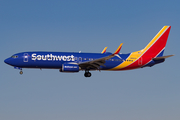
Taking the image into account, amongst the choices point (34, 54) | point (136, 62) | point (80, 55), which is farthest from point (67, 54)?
point (136, 62)

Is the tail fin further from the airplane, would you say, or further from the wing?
the wing

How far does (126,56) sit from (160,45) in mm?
8931

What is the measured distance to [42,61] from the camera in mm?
60594

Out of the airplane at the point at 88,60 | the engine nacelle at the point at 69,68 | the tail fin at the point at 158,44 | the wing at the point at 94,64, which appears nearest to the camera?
the engine nacelle at the point at 69,68

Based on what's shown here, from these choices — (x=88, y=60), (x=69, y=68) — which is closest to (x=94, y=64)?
(x=88, y=60)

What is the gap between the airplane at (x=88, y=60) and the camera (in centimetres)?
6059

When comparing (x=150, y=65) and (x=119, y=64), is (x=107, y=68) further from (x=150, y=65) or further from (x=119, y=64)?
(x=150, y=65)

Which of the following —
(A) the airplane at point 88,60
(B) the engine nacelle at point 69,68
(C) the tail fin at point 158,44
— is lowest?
(B) the engine nacelle at point 69,68

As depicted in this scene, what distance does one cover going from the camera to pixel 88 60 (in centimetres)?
6291

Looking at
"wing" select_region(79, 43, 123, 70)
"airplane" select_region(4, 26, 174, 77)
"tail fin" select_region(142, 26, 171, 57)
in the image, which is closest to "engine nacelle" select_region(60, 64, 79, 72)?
"airplane" select_region(4, 26, 174, 77)

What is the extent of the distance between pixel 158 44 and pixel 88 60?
17354mm

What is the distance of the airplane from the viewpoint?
6059 cm

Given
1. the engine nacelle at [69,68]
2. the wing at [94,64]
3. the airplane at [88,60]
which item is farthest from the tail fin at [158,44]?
the engine nacelle at [69,68]

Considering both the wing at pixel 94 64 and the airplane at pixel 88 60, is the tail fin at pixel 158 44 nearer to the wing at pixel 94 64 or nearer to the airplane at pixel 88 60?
the airplane at pixel 88 60
